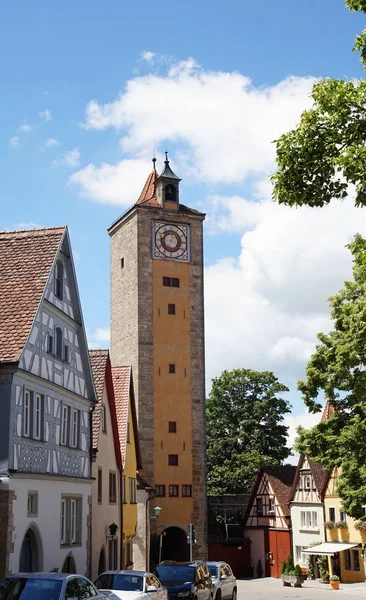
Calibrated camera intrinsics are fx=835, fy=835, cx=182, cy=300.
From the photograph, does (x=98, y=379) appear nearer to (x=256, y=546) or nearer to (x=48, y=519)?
(x=48, y=519)

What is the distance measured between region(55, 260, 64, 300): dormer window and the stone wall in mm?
6589

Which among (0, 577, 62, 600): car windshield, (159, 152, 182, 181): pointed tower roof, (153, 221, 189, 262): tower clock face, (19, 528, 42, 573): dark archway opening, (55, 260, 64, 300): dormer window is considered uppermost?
(159, 152, 182, 181): pointed tower roof

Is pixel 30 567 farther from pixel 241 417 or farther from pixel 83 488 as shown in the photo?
pixel 241 417

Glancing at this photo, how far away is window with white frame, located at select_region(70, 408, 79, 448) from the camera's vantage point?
79.3 feet

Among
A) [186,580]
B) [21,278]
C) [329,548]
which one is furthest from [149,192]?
[186,580]

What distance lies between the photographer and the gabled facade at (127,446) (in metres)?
32.7

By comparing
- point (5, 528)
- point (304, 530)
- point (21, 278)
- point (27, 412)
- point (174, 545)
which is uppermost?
point (21, 278)

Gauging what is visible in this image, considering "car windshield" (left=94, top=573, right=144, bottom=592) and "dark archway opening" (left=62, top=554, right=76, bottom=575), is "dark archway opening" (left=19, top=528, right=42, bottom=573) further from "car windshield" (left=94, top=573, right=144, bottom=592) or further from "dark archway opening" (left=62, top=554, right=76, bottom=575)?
"car windshield" (left=94, top=573, right=144, bottom=592)

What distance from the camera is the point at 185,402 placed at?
57.3m

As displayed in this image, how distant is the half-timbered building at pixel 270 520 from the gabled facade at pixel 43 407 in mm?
32983

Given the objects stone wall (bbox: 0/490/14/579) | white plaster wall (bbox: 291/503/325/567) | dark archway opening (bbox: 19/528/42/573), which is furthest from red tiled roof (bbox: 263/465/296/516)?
stone wall (bbox: 0/490/14/579)

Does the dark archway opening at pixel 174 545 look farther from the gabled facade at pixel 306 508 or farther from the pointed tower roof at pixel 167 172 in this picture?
the pointed tower roof at pixel 167 172

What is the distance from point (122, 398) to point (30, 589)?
2071cm

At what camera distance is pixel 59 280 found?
23531 mm
